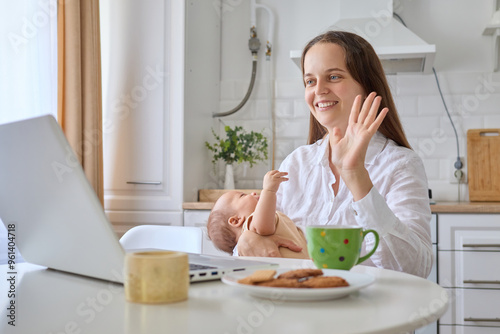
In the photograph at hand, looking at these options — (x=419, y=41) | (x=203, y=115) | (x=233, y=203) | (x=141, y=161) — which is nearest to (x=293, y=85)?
(x=203, y=115)

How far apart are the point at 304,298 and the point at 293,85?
106 inches

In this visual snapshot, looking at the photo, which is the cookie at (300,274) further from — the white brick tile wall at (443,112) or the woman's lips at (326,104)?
the white brick tile wall at (443,112)

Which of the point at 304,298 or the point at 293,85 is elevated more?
the point at 293,85

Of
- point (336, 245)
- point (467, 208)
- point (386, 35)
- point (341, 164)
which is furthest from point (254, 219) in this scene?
point (386, 35)

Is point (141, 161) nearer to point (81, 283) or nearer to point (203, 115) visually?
point (203, 115)

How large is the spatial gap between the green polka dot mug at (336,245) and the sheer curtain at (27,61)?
174 cm

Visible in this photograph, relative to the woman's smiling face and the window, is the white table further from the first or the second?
the window

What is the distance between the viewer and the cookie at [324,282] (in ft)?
2.29

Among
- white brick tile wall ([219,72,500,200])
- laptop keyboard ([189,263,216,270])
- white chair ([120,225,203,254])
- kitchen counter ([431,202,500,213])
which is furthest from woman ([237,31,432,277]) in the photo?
white brick tile wall ([219,72,500,200])

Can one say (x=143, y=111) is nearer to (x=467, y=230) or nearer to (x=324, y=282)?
(x=467, y=230)

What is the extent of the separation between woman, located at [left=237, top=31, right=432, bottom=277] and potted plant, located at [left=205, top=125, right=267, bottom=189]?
123cm

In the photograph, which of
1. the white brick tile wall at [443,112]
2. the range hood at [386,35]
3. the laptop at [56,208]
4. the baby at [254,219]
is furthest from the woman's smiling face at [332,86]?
the white brick tile wall at [443,112]

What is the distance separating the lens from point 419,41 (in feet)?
8.93

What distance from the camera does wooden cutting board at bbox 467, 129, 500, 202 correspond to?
2900mm
